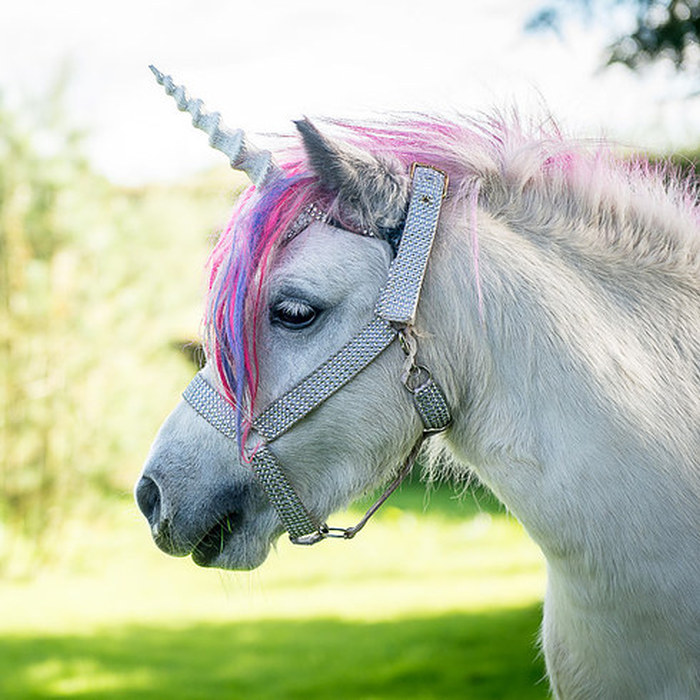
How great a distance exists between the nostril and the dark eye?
49 centimetres

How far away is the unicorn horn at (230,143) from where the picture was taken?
6.42 ft

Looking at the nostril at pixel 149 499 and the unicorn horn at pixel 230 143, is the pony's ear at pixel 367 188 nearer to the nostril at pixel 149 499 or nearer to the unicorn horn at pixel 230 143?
the unicorn horn at pixel 230 143

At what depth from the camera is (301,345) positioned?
1918 mm

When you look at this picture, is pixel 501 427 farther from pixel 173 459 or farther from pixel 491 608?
pixel 491 608

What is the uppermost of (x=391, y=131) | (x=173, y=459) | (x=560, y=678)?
(x=391, y=131)

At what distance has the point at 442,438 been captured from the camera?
2.10 m

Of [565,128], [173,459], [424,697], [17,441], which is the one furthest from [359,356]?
[17,441]

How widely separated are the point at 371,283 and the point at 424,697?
4.45 metres

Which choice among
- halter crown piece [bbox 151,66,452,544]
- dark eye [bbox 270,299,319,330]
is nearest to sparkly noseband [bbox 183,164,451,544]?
halter crown piece [bbox 151,66,452,544]

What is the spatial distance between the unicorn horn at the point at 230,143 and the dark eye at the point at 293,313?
0.96ft

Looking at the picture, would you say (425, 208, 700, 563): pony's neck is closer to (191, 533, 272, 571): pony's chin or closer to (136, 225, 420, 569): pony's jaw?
(136, 225, 420, 569): pony's jaw

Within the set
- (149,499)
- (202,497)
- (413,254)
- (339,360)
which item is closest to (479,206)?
(413,254)

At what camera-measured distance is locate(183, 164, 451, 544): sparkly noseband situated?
1.85m

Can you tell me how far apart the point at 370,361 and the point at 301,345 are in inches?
6.4
